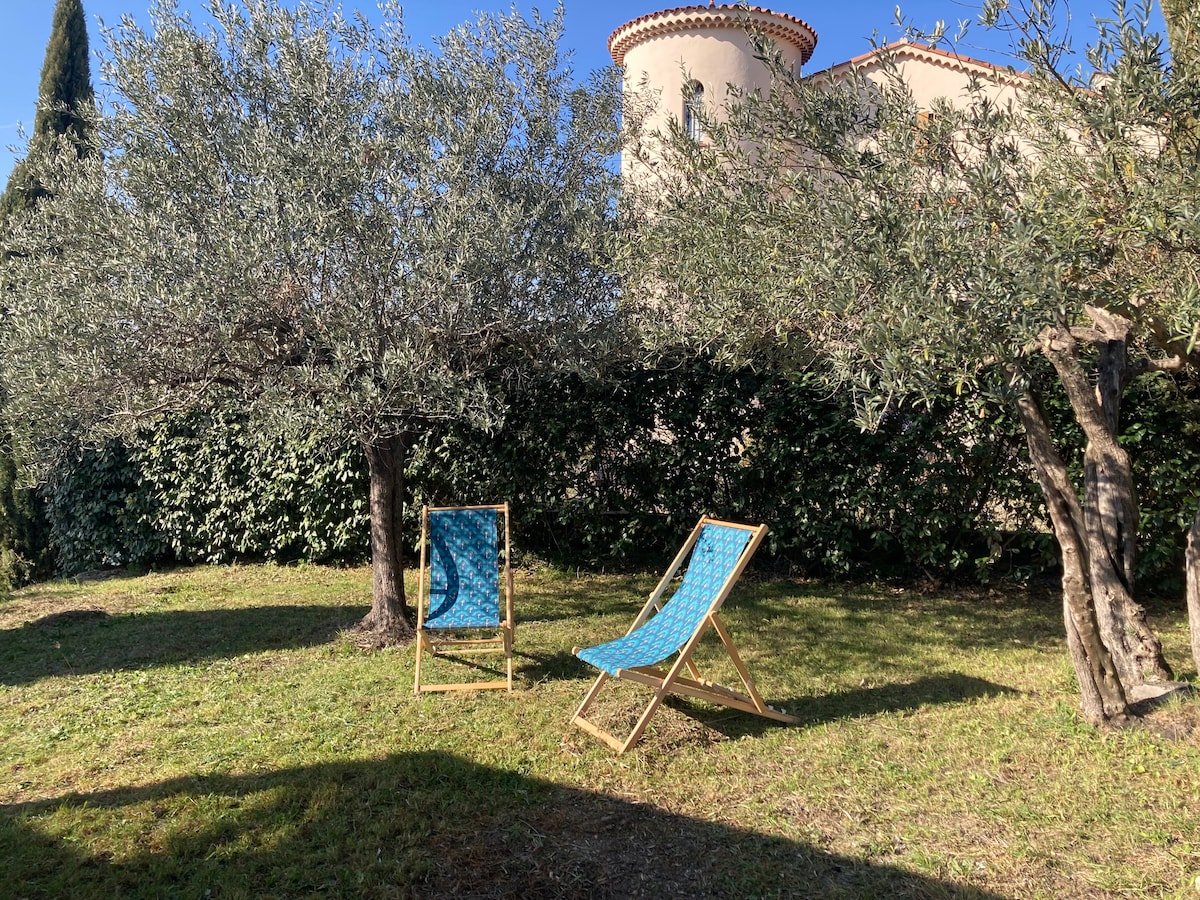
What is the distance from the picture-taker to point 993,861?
11.2 feet

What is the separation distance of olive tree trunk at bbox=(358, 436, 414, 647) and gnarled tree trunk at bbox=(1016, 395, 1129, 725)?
15.4 feet

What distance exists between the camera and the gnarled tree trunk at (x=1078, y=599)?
4453mm

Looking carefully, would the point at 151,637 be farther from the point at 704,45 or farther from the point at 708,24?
the point at 708,24

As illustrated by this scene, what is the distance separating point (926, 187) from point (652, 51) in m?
12.0

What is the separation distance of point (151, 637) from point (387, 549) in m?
2.38

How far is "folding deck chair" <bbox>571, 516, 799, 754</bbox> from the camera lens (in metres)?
4.62

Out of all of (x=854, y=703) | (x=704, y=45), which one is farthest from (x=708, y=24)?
(x=854, y=703)

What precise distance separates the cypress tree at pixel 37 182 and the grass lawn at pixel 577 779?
12.0ft

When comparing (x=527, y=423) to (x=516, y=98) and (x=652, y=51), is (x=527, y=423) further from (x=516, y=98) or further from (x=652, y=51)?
(x=652, y=51)

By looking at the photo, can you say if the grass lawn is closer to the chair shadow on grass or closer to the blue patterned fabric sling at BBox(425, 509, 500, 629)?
the chair shadow on grass

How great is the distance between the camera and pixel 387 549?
686 cm

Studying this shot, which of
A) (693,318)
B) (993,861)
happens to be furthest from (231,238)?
(993,861)

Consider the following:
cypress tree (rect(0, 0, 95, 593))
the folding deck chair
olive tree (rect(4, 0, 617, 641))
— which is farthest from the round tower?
the folding deck chair

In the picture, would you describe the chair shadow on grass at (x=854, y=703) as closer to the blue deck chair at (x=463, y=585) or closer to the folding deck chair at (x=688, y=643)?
the folding deck chair at (x=688, y=643)
